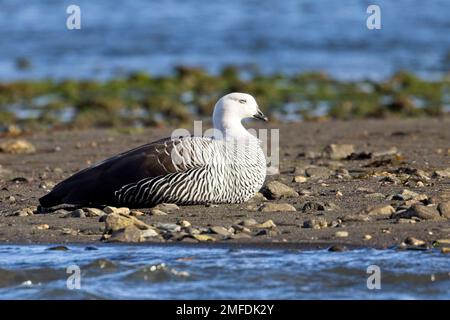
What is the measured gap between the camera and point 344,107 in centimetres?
2147

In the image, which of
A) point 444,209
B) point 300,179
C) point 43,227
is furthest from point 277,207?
point 43,227

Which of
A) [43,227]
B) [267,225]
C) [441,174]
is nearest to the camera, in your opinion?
[267,225]

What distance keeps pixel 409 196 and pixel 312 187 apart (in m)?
1.39

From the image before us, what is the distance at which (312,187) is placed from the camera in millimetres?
11484

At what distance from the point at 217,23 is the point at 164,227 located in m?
35.0

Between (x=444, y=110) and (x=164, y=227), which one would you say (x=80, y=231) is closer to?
(x=164, y=227)

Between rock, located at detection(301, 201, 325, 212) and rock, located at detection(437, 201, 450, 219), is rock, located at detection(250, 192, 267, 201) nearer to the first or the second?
rock, located at detection(301, 201, 325, 212)

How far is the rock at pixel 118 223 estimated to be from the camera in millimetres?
9352

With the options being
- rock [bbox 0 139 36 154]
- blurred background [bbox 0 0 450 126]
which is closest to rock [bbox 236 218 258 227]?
rock [bbox 0 139 36 154]

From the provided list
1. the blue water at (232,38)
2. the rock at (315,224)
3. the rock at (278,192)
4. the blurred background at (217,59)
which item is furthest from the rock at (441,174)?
the blue water at (232,38)

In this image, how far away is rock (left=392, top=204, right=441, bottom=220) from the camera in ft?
30.8

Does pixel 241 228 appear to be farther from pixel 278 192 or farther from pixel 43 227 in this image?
pixel 43 227

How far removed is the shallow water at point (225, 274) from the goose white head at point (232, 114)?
2199 millimetres
